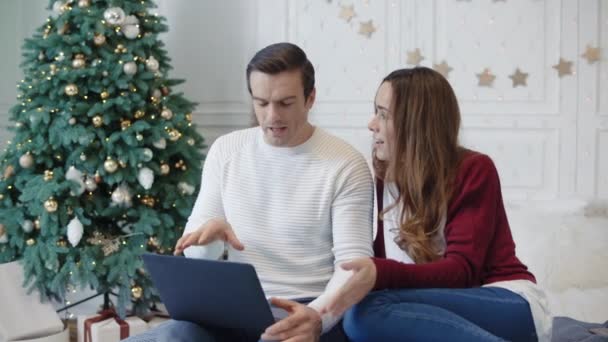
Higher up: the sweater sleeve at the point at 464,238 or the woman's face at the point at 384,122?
the woman's face at the point at 384,122

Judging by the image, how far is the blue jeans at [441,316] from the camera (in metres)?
1.57

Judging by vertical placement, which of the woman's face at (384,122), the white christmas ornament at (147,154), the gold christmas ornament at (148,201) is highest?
the woman's face at (384,122)

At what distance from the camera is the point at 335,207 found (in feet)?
6.26

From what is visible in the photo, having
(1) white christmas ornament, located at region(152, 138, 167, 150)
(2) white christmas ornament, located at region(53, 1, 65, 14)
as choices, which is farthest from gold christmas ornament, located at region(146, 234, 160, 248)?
(2) white christmas ornament, located at region(53, 1, 65, 14)

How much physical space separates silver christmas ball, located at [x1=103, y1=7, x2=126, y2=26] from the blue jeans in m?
1.96

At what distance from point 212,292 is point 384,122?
628 millimetres

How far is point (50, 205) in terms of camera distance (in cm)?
307

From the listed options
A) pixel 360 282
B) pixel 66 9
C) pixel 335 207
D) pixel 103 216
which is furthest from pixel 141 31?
pixel 360 282

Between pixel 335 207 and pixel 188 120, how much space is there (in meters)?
1.61

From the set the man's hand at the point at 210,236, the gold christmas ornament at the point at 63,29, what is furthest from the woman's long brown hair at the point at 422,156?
the gold christmas ornament at the point at 63,29

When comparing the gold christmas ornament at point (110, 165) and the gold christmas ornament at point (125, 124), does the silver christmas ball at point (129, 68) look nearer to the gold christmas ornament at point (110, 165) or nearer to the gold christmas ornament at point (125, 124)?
the gold christmas ornament at point (125, 124)

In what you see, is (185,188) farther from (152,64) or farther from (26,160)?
(26,160)

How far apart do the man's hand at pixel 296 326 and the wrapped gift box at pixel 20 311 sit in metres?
1.86

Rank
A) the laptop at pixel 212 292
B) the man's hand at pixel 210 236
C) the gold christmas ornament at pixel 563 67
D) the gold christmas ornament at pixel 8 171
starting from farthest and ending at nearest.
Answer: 1. the gold christmas ornament at pixel 563 67
2. the gold christmas ornament at pixel 8 171
3. the man's hand at pixel 210 236
4. the laptop at pixel 212 292
